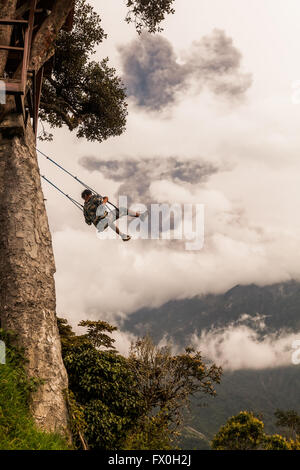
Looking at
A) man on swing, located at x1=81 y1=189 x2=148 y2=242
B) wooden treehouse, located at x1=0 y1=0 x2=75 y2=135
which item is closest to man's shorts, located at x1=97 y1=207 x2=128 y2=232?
man on swing, located at x1=81 y1=189 x2=148 y2=242

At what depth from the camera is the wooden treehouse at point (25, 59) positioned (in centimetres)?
1155

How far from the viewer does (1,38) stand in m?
12.4

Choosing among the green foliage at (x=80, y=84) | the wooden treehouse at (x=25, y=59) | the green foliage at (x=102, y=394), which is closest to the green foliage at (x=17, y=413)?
the green foliage at (x=102, y=394)

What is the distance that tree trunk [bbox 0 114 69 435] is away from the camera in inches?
365

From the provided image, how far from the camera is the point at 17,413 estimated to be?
7848 millimetres

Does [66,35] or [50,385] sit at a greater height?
[66,35]

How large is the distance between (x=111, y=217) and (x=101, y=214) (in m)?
0.56

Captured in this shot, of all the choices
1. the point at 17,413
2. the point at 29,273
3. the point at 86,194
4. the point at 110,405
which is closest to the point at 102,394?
the point at 110,405

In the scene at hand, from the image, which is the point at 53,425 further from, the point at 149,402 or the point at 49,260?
the point at 149,402

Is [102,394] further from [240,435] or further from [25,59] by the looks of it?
[25,59]

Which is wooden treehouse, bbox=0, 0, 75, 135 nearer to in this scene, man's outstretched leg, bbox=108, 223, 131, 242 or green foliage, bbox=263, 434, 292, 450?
man's outstretched leg, bbox=108, 223, 131, 242
